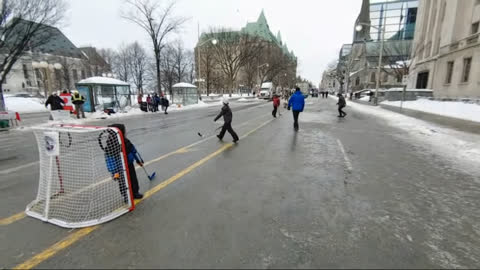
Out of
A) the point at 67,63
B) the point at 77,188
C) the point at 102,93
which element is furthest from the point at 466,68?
the point at 67,63

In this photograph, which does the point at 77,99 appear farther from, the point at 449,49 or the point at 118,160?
the point at 449,49

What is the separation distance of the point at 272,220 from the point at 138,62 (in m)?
70.7

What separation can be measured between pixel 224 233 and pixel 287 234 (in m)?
0.78

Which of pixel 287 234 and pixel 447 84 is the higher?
pixel 447 84

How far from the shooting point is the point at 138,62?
213 ft

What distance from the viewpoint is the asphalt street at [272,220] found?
2.57m

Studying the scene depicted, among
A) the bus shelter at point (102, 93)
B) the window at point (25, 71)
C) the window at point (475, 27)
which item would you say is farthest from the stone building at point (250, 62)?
the window at point (25, 71)

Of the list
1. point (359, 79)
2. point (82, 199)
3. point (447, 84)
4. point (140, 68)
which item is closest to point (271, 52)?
point (359, 79)

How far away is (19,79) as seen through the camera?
71.3 meters

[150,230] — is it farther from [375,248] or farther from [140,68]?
[140,68]

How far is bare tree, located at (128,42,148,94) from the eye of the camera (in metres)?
64.9

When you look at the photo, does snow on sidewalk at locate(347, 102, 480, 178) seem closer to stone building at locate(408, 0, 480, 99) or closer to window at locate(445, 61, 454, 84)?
stone building at locate(408, 0, 480, 99)

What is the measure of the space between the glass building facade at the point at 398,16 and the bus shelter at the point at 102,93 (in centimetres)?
6279

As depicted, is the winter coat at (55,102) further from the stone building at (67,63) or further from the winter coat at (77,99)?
the stone building at (67,63)
